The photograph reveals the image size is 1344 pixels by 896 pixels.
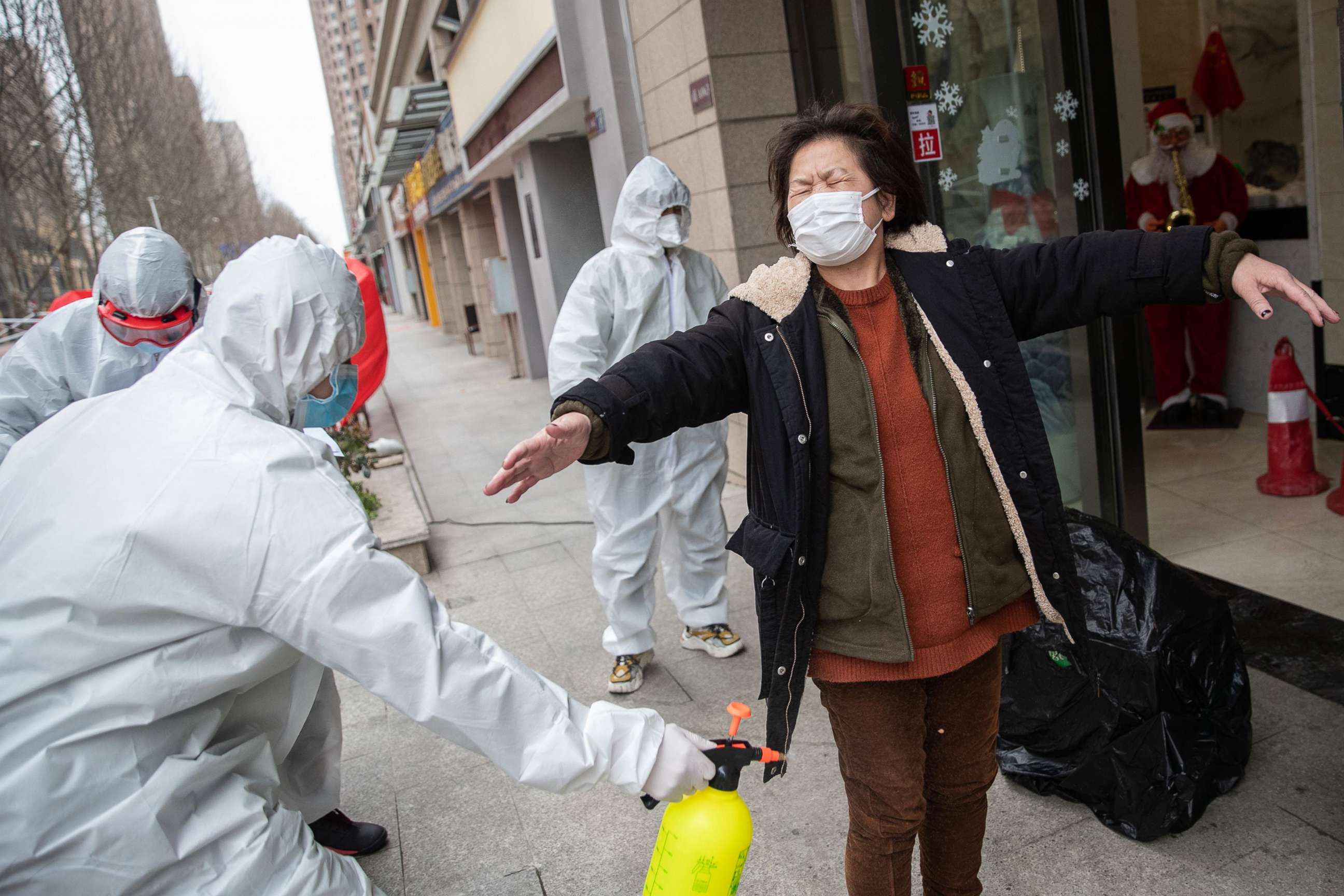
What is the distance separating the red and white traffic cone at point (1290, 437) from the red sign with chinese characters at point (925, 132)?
6.46ft

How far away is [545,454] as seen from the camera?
169cm

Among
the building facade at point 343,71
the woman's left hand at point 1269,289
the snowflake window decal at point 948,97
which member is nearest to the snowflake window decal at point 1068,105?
the snowflake window decal at point 948,97

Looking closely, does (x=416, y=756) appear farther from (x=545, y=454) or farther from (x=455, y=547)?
(x=455, y=547)

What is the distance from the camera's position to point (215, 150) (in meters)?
34.2

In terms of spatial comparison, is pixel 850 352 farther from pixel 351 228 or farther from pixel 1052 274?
pixel 351 228

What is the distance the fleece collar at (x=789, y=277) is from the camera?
6.22ft

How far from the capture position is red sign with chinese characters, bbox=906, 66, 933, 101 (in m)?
3.94

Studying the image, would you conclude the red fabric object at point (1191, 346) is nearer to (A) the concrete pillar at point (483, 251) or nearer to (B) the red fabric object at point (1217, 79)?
(B) the red fabric object at point (1217, 79)

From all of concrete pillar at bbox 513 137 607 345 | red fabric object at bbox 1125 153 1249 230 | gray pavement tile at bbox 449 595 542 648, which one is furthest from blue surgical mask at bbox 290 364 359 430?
concrete pillar at bbox 513 137 607 345

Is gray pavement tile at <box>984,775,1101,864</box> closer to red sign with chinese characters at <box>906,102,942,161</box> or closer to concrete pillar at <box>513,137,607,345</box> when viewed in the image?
red sign with chinese characters at <box>906,102,942,161</box>

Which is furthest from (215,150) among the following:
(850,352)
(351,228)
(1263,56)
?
(351,228)

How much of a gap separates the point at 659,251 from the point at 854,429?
2.12m

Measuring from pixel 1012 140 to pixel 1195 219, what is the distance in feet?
8.83

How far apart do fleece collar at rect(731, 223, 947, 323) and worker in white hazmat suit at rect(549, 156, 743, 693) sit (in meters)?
1.71
